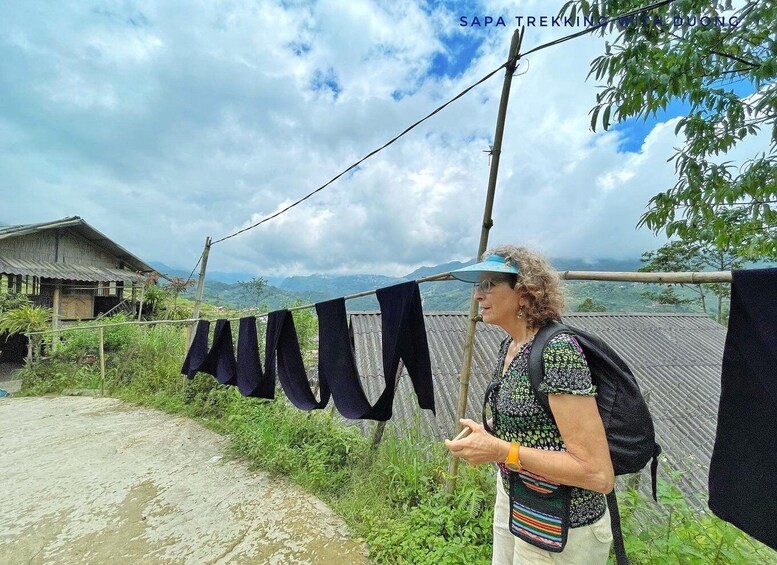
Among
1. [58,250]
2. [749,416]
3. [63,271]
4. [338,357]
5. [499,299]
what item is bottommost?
[338,357]

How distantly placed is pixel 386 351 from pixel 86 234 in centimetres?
1344

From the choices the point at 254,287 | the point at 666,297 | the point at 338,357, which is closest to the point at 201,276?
the point at 338,357

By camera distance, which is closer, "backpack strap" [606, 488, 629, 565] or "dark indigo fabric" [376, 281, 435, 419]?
"backpack strap" [606, 488, 629, 565]

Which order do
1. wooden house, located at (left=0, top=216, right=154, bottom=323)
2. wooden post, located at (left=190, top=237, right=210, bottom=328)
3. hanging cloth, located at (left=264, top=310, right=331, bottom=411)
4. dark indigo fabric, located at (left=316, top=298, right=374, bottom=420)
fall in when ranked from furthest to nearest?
1. wooden house, located at (left=0, top=216, right=154, bottom=323)
2. wooden post, located at (left=190, top=237, right=210, bottom=328)
3. hanging cloth, located at (left=264, top=310, right=331, bottom=411)
4. dark indigo fabric, located at (left=316, top=298, right=374, bottom=420)

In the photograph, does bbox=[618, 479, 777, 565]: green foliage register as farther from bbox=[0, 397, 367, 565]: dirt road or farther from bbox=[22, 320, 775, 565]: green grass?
bbox=[0, 397, 367, 565]: dirt road

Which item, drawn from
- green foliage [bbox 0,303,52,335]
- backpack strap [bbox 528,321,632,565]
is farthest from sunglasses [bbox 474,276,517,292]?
green foliage [bbox 0,303,52,335]

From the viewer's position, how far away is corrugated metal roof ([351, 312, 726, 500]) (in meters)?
5.64

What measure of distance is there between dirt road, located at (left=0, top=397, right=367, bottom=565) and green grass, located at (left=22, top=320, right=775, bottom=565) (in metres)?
0.17

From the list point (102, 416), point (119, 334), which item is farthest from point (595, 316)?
point (119, 334)

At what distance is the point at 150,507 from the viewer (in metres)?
2.61

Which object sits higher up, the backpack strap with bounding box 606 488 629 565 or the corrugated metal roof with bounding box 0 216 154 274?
the corrugated metal roof with bounding box 0 216 154 274

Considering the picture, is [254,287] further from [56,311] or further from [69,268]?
[56,311]

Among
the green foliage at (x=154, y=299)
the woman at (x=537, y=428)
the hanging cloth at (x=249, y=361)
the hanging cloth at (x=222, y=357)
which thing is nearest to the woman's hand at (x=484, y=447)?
the woman at (x=537, y=428)

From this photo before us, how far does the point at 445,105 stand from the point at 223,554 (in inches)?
124
